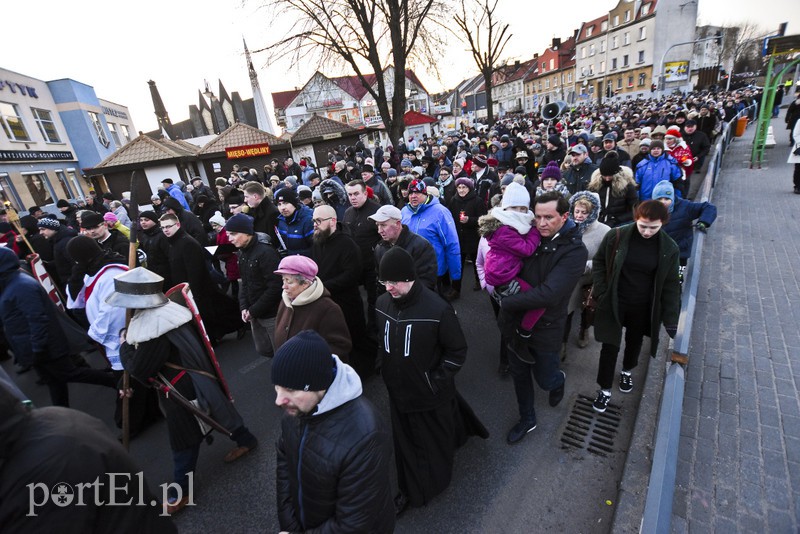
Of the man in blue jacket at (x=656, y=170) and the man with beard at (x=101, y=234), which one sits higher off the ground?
the man with beard at (x=101, y=234)

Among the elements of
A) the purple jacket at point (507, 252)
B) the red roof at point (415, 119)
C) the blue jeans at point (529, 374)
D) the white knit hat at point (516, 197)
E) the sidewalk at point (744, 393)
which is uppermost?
the red roof at point (415, 119)

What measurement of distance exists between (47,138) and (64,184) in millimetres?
2769

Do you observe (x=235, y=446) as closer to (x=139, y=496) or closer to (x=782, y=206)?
(x=139, y=496)

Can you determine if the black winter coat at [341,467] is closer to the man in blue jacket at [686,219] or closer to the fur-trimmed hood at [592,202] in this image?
the fur-trimmed hood at [592,202]

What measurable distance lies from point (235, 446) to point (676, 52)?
72.3 m

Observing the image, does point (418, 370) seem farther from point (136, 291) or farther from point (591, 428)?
point (136, 291)

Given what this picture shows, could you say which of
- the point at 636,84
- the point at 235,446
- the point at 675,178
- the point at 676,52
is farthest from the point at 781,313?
the point at 676,52

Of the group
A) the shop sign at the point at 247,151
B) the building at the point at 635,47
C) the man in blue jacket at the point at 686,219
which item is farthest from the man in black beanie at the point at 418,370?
the building at the point at 635,47

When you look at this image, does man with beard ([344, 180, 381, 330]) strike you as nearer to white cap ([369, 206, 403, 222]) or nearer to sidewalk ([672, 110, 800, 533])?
white cap ([369, 206, 403, 222])

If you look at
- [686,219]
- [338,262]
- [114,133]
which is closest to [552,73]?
[114,133]

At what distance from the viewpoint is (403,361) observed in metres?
2.53

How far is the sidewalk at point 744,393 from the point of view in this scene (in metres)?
2.57

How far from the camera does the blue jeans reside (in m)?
3.15

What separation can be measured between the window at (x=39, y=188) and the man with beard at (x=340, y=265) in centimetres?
2337
